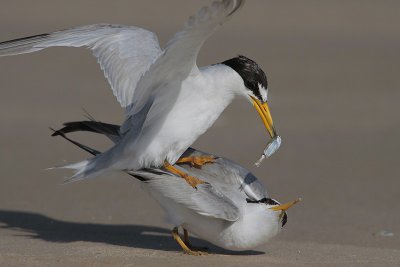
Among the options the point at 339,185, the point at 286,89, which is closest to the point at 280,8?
the point at 286,89

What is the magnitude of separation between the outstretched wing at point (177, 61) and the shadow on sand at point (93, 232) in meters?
0.78

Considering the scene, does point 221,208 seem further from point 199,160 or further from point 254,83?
point 254,83

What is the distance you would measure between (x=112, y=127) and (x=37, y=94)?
18.4 ft

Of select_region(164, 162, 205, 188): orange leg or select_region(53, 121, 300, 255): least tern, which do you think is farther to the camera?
select_region(164, 162, 205, 188): orange leg

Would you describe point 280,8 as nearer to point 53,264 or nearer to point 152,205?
point 152,205

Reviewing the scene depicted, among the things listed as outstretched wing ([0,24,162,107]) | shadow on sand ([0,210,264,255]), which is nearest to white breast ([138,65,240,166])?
outstretched wing ([0,24,162,107])

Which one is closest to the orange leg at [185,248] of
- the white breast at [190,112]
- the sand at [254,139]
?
the sand at [254,139]

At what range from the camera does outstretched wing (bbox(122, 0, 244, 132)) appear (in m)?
5.57

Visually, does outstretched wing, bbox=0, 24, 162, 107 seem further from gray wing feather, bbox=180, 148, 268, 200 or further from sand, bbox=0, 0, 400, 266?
sand, bbox=0, 0, 400, 266

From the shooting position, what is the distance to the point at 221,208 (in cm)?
609

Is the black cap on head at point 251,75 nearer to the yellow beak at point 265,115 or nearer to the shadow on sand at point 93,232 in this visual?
the yellow beak at point 265,115

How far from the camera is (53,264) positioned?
563 centimetres

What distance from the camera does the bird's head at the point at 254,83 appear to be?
6449 millimetres

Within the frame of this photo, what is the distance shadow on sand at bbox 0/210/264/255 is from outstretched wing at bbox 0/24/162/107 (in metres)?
0.96
